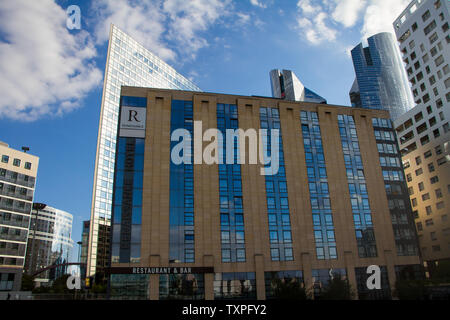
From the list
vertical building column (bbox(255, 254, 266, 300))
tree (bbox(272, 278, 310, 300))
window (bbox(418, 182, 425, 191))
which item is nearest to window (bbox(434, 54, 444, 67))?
window (bbox(418, 182, 425, 191))

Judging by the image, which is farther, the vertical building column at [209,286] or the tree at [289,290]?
the vertical building column at [209,286]

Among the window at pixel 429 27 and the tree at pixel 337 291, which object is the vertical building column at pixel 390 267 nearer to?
the tree at pixel 337 291

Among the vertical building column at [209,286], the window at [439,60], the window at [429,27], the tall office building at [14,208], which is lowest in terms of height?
the vertical building column at [209,286]

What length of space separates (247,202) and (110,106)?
6276 centimetres

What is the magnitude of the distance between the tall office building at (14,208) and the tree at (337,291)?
222ft

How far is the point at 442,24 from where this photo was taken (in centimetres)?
8569

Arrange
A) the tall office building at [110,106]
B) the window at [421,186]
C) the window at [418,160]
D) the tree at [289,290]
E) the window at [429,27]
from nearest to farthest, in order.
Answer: the tree at [289,290]
the window at [421,186]
the window at [418,160]
the window at [429,27]
the tall office building at [110,106]

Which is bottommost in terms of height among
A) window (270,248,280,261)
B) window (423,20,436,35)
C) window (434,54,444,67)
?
window (270,248,280,261)

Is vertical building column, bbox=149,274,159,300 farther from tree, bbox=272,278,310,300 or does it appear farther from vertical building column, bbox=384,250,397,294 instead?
vertical building column, bbox=384,250,397,294

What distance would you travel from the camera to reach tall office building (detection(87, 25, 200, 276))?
307ft

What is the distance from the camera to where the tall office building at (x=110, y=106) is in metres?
93.4

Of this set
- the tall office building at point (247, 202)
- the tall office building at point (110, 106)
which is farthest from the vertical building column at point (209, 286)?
the tall office building at point (110, 106)

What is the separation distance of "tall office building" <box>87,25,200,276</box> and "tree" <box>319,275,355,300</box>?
5963cm

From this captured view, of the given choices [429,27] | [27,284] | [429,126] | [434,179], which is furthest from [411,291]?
[27,284]
